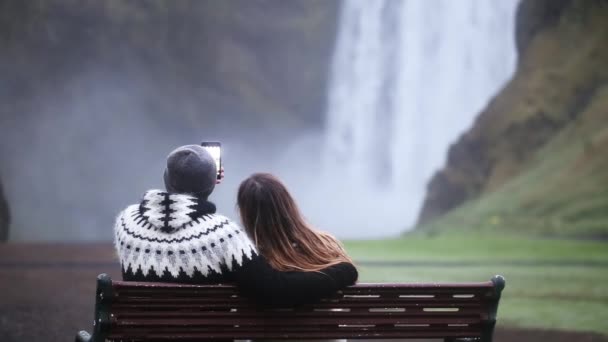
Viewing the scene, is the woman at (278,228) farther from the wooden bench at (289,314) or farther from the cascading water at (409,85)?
the cascading water at (409,85)

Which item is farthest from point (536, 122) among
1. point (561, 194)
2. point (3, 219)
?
point (3, 219)

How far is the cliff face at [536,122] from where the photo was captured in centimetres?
2095

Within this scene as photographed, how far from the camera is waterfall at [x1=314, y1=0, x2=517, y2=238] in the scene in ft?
107

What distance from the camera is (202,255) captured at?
3.11 m

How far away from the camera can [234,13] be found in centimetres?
3275

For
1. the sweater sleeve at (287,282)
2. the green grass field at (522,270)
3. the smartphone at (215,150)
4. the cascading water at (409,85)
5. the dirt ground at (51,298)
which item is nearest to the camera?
the sweater sleeve at (287,282)

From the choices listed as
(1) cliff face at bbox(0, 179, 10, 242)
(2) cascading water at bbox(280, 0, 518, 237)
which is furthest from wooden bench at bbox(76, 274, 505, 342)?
(2) cascading water at bbox(280, 0, 518, 237)

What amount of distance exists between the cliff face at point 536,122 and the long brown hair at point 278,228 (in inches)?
647

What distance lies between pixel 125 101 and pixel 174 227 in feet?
66.7

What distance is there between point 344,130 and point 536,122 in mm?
10750

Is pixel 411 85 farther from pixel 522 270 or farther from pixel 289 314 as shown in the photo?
pixel 289 314

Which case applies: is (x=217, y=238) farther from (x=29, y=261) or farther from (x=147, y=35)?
(x=147, y=35)

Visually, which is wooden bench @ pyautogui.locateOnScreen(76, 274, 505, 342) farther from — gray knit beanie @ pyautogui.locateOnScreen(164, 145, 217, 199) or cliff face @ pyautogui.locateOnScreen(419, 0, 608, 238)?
cliff face @ pyautogui.locateOnScreen(419, 0, 608, 238)

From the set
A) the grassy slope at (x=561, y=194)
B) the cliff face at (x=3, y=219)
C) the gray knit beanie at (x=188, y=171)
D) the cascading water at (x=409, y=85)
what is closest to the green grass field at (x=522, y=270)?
the grassy slope at (x=561, y=194)
